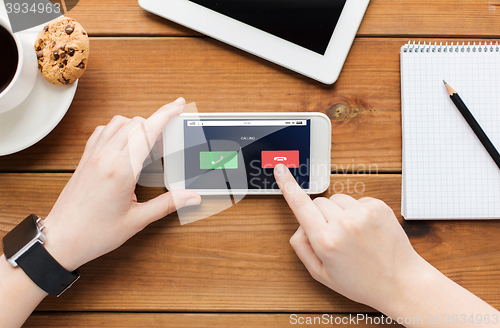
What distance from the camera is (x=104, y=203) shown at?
43 centimetres

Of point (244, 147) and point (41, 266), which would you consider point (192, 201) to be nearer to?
point (244, 147)

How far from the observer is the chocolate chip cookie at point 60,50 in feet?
1.43

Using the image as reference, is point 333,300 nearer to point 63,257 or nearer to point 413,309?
point 413,309

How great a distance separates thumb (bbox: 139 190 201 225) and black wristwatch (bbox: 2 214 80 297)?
0.14 meters

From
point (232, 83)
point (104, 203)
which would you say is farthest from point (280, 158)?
point (104, 203)

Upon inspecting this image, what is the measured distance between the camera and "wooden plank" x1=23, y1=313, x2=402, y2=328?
0.51m

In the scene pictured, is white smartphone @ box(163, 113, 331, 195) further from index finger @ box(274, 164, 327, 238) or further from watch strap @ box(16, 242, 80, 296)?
watch strap @ box(16, 242, 80, 296)

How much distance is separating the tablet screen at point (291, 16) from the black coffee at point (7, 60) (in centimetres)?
28

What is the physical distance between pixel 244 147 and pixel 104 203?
229 millimetres

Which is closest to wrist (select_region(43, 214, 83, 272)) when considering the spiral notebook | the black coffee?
the black coffee

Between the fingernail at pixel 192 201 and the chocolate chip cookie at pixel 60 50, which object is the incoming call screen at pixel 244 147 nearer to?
the fingernail at pixel 192 201

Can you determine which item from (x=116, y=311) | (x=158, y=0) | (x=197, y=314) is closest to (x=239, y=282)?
(x=197, y=314)

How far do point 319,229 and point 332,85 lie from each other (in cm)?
25

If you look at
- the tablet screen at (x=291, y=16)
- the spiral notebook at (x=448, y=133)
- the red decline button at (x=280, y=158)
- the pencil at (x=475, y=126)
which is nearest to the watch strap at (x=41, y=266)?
the red decline button at (x=280, y=158)
